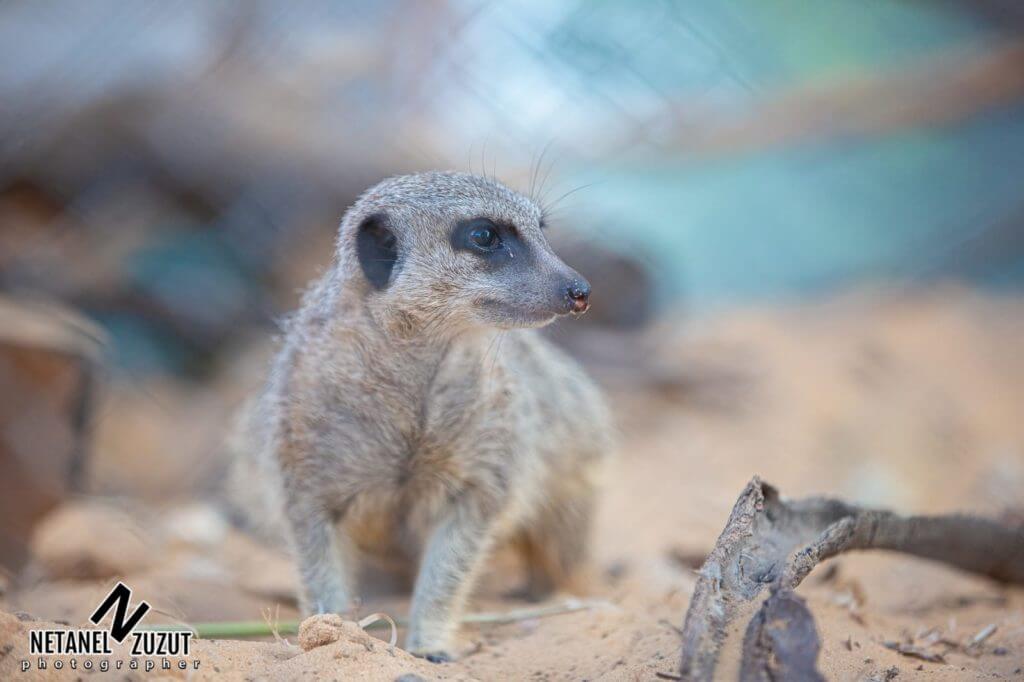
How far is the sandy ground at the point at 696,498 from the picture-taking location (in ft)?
6.64

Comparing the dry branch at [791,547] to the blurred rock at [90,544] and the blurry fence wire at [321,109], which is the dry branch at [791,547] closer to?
the blurred rock at [90,544]

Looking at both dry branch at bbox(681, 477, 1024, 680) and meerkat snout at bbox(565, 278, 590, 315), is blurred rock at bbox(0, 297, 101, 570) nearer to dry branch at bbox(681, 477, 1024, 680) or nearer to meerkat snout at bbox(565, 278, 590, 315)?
meerkat snout at bbox(565, 278, 590, 315)

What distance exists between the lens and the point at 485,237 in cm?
233

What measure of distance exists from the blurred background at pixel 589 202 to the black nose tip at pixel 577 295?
160 cm

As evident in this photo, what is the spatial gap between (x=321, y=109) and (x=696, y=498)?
3227 millimetres

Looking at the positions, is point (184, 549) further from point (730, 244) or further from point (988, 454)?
point (730, 244)

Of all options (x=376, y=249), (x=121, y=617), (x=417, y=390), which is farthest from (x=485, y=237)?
(x=121, y=617)

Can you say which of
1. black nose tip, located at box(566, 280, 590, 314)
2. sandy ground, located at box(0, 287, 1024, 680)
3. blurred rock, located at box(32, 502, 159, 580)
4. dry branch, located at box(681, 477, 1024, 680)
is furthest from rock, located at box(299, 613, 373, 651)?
blurred rock, located at box(32, 502, 159, 580)

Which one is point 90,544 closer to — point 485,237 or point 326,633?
point 326,633

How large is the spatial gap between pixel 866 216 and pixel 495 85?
3691 millimetres

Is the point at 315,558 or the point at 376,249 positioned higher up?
the point at 376,249

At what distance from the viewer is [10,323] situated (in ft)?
11.4

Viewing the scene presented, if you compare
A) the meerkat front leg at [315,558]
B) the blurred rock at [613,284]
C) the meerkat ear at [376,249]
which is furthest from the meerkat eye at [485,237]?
the blurred rock at [613,284]

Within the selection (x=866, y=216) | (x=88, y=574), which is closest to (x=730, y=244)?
(x=866, y=216)
